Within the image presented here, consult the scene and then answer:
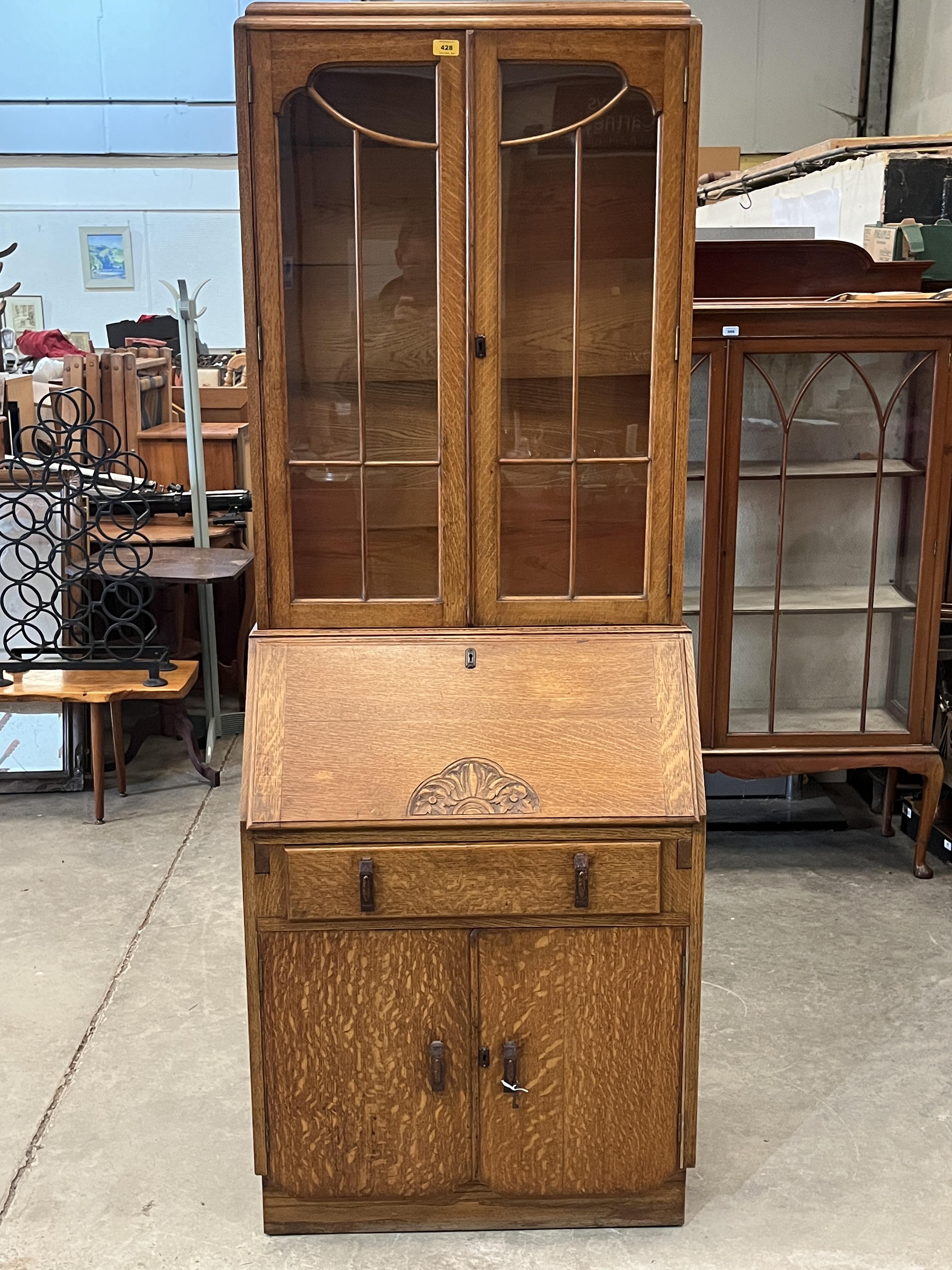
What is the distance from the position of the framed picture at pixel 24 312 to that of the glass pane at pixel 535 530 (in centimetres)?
821

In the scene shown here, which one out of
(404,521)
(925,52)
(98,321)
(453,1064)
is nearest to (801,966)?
(453,1064)

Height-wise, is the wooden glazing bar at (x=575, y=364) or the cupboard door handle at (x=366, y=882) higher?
the wooden glazing bar at (x=575, y=364)

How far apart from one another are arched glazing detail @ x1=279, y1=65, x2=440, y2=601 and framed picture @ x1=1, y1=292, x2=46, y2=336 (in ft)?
26.5

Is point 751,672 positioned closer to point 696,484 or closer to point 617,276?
point 696,484

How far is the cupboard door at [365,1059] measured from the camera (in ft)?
6.63

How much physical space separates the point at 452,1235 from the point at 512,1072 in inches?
13.5

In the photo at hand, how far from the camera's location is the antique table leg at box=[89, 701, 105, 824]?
3881mm

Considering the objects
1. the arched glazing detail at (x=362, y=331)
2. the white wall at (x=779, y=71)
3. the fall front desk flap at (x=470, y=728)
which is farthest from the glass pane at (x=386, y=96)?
the white wall at (x=779, y=71)

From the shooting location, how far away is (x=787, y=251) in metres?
3.49

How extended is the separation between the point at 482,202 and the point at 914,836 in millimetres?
2725

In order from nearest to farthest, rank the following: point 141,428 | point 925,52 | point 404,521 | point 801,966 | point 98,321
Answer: point 404,521, point 801,966, point 141,428, point 925,52, point 98,321

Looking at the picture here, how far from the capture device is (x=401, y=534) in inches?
83.0

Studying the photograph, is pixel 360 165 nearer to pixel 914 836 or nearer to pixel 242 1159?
pixel 242 1159

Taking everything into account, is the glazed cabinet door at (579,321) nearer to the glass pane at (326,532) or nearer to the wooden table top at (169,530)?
the glass pane at (326,532)
